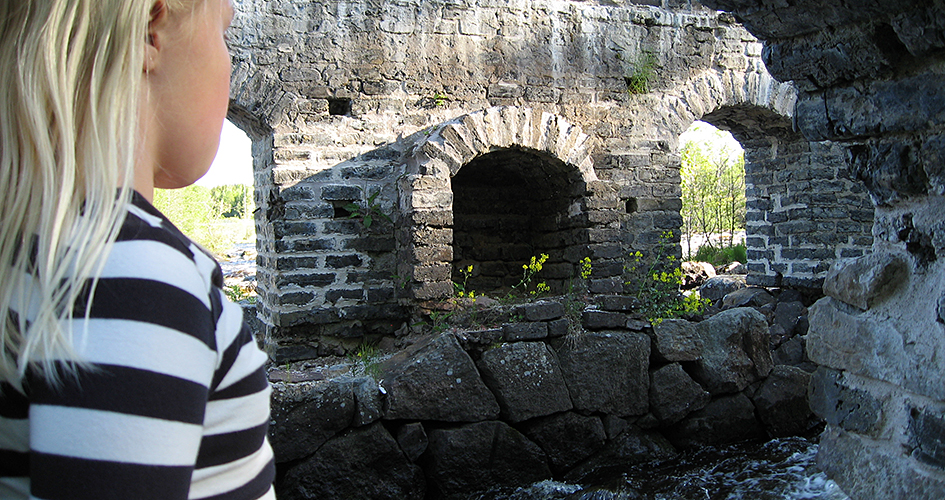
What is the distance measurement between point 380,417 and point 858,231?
6.17 m

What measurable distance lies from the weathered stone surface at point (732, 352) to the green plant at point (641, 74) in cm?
260

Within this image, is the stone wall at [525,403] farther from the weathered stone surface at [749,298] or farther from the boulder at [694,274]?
the boulder at [694,274]

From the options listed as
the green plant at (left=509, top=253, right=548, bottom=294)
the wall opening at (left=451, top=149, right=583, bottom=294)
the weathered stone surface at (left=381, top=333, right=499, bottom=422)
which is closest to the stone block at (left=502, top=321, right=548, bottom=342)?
the weathered stone surface at (left=381, top=333, right=499, bottom=422)

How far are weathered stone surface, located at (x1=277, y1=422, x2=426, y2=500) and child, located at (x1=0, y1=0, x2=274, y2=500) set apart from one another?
3.54m

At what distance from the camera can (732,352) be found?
519cm

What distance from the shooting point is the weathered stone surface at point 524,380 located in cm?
455

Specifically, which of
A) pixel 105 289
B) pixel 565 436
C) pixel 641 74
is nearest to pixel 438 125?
pixel 641 74

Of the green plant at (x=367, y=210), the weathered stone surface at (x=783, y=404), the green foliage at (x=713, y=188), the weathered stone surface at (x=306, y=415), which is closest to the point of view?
the weathered stone surface at (x=306, y=415)

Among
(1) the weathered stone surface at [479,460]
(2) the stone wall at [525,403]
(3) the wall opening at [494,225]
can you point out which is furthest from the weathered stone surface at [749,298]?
(1) the weathered stone surface at [479,460]

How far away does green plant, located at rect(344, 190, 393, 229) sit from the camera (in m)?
5.95

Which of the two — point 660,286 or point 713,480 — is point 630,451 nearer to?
point 713,480

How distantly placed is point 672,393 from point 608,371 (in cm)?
56

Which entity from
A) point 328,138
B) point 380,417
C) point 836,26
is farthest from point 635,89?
point 836,26

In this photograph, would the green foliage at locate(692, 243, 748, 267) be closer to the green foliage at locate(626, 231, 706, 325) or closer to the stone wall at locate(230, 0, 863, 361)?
the stone wall at locate(230, 0, 863, 361)
